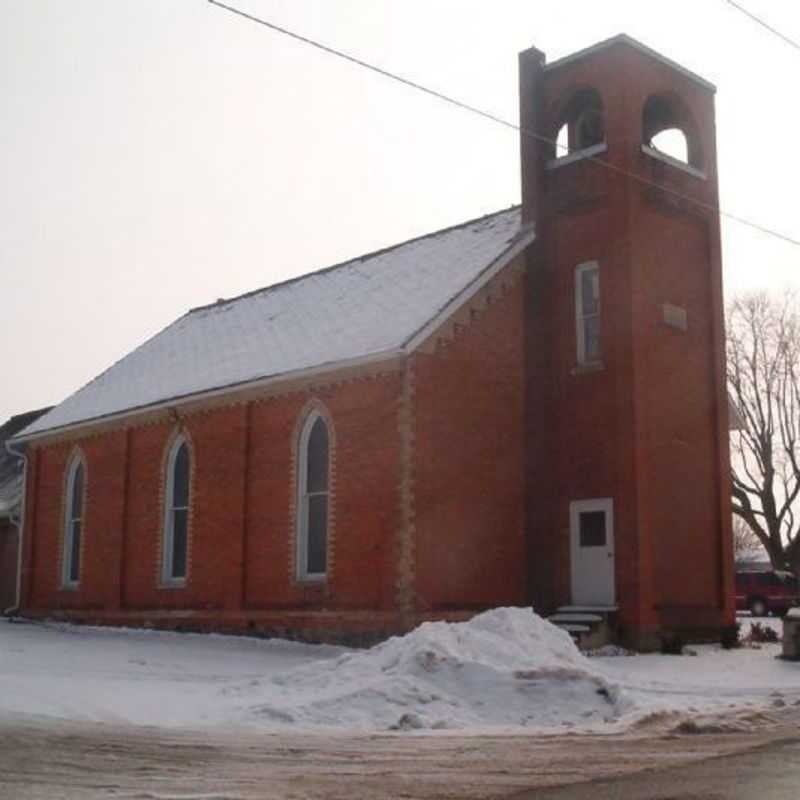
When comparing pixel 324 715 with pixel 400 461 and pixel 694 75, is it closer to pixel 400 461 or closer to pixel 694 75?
pixel 400 461

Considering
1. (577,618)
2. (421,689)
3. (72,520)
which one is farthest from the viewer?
(72,520)

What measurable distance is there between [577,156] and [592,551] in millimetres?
7571

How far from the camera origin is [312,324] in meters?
26.0

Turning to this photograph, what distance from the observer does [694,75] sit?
24594 mm

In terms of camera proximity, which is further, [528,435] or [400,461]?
[528,435]

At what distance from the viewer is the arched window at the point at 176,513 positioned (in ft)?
87.4

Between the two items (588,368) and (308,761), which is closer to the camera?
(308,761)

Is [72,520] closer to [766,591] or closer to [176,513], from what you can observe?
[176,513]

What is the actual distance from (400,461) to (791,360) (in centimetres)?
3312

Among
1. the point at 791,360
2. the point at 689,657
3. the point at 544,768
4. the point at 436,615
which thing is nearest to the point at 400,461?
the point at 436,615

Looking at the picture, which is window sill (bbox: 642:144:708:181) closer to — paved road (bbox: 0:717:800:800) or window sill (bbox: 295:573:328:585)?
window sill (bbox: 295:573:328:585)

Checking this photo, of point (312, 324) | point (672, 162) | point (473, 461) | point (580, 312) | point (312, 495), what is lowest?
point (312, 495)

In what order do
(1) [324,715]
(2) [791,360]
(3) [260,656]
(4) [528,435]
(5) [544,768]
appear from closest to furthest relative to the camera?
(5) [544,768] < (1) [324,715] < (3) [260,656] < (4) [528,435] < (2) [791,360]

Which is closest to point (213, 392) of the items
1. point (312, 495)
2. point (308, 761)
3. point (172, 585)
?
point (312, 495)
